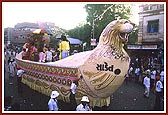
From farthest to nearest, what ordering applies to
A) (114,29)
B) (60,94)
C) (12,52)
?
(12,52) < (60,94) < (114,29)

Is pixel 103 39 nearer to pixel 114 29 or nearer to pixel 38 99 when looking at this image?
pixel 114 29

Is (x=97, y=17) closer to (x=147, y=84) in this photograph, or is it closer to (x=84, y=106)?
(x=147, y=84)

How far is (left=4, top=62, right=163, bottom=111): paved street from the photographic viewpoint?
5310 millimetres

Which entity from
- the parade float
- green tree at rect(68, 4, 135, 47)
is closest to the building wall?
green tree at rect(68, 4, 135, 47)

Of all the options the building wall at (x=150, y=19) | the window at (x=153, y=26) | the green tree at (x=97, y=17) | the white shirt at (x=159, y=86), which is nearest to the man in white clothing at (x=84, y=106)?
the green tree at (x=97, y=17)

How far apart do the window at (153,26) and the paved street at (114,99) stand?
1.15m

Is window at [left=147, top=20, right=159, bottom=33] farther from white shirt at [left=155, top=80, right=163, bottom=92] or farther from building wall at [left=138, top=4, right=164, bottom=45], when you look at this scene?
white shirt at [left=155, top=80, right=163, bottom=92]

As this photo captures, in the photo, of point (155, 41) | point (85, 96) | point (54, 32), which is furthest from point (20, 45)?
point (155, 41)

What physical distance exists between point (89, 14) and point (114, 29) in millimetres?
849

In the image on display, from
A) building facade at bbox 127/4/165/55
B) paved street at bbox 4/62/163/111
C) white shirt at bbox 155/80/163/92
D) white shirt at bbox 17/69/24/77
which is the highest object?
building facade at bbox 127/4/165/55

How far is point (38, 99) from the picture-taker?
573 cm

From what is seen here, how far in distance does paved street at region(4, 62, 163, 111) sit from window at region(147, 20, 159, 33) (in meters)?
1.15

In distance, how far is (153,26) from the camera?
20.9 ft

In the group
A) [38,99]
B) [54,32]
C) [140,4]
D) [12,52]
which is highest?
[140,4]
